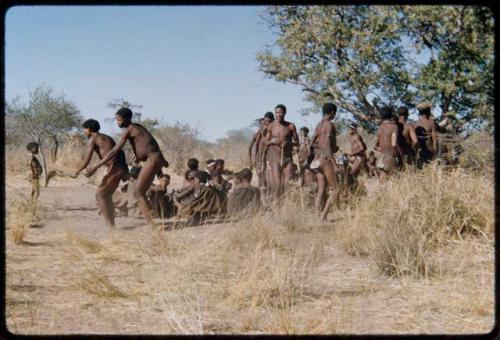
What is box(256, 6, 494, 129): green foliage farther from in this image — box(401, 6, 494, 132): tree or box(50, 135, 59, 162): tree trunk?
box(50, 135, 59, 162): tree trunk

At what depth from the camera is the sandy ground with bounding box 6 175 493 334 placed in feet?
15.4

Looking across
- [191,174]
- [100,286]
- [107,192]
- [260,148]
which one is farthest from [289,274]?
[260,148]

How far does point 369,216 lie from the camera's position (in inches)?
298

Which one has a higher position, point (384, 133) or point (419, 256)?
point (384, 133)

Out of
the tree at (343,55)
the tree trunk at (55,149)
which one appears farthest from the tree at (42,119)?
the tree at (343,55)

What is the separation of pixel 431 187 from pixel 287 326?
149 inches

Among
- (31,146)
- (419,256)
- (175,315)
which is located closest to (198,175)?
(31,146)

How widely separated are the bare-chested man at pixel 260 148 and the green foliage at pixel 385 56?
278 cm

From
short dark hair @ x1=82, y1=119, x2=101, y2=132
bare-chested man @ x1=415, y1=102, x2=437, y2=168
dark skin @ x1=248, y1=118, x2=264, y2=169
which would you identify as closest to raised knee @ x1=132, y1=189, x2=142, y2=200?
short dark hair @ x1=82, y1=119, x2=101, y2=132

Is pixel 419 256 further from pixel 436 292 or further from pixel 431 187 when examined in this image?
pixel 431 187

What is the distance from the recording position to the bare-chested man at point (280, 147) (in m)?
10.5

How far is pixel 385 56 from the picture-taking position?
13.6 m

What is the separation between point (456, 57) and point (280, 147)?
14.6 ft

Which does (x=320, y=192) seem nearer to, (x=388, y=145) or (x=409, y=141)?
(x=388, y=145)
